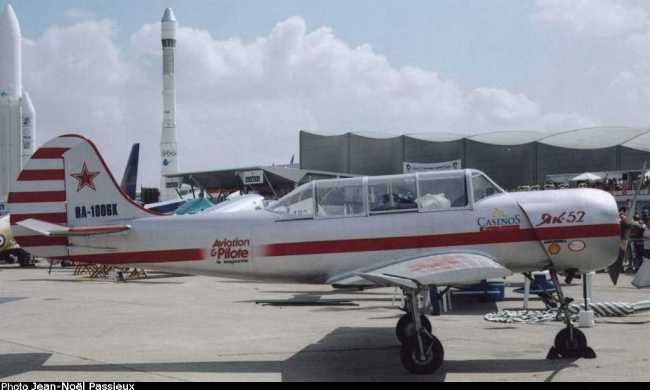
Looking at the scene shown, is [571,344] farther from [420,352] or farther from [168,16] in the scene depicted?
[168,16]

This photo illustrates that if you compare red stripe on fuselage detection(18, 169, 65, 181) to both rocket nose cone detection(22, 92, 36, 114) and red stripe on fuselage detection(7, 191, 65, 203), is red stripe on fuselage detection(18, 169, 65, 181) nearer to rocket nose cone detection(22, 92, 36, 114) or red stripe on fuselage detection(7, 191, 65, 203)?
red stripe on fuselage detection(7, 191, 65, 203)

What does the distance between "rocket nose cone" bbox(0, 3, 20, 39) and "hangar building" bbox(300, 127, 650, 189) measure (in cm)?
2784

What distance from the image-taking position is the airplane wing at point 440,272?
25.9ft

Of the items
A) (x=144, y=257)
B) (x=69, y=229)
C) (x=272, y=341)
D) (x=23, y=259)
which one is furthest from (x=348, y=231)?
(x=23, y=259)

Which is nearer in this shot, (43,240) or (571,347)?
(571,347)

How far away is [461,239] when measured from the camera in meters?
9.06

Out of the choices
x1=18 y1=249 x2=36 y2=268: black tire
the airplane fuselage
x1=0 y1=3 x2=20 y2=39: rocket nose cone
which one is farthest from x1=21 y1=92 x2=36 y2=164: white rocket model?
the airplane fuselage

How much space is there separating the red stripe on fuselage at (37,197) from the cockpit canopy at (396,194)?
331 centimetres

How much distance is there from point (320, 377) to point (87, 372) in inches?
111

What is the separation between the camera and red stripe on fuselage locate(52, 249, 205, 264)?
9.71m

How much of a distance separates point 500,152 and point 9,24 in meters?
45.1

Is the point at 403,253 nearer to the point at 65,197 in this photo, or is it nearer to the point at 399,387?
the point at 399,387

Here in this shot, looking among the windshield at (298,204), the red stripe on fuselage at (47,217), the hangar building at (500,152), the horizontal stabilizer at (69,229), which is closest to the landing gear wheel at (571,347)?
the windshield at (298,204)

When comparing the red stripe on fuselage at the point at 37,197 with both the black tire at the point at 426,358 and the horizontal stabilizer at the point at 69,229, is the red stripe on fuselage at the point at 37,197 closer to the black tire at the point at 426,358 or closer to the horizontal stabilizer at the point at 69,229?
the horizontal stabilizer at the point at 69,229
